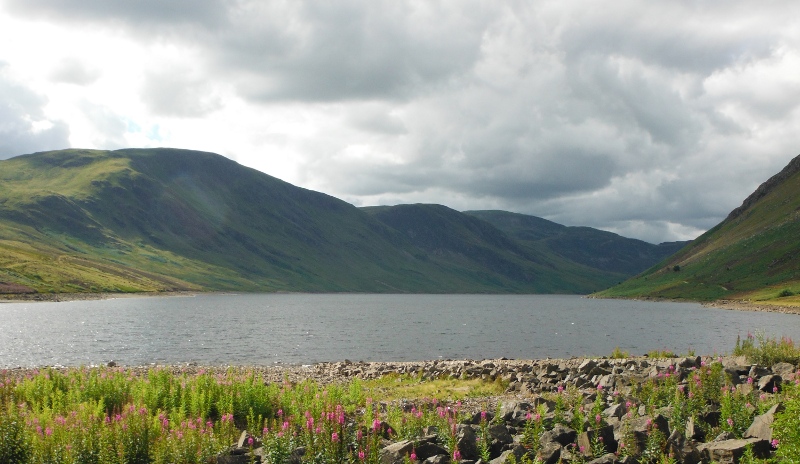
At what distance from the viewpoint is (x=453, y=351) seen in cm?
7594

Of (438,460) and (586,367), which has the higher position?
(438,460)

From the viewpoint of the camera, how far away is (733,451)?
Result: 1399 cm

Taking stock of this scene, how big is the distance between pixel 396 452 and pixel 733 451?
26.7ft

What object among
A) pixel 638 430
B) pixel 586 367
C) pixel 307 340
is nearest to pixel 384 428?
pixel 638 430

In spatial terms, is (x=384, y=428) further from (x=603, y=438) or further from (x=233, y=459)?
(x=603, y=438)

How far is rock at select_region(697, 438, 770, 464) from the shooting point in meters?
13.9

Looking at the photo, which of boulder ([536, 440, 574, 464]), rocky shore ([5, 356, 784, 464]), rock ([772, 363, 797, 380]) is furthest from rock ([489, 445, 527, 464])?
rock ([772, 363, 797, 380])

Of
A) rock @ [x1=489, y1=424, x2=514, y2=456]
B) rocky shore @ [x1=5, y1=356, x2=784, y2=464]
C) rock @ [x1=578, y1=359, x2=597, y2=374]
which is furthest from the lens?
rock @ [x1=578, y1=359, x2=597, y2=374]

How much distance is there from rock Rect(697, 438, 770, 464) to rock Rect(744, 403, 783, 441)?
0.39m

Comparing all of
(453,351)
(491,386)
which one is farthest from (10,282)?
(491,386)

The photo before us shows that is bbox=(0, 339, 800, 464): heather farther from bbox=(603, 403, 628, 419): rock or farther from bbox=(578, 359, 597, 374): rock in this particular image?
bbox=(578, 359, 597, 374): rock

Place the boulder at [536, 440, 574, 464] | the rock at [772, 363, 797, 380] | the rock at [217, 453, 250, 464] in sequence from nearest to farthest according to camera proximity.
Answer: the boulder at [536, 440, 574, 464] → the rock at [217, 453, 250, 464] → the rock at [772, 363, 797, 380]

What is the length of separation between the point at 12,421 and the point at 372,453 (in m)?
10.5

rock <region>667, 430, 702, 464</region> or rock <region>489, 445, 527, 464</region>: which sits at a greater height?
rock <region>667, 430, 702, 464</region>
